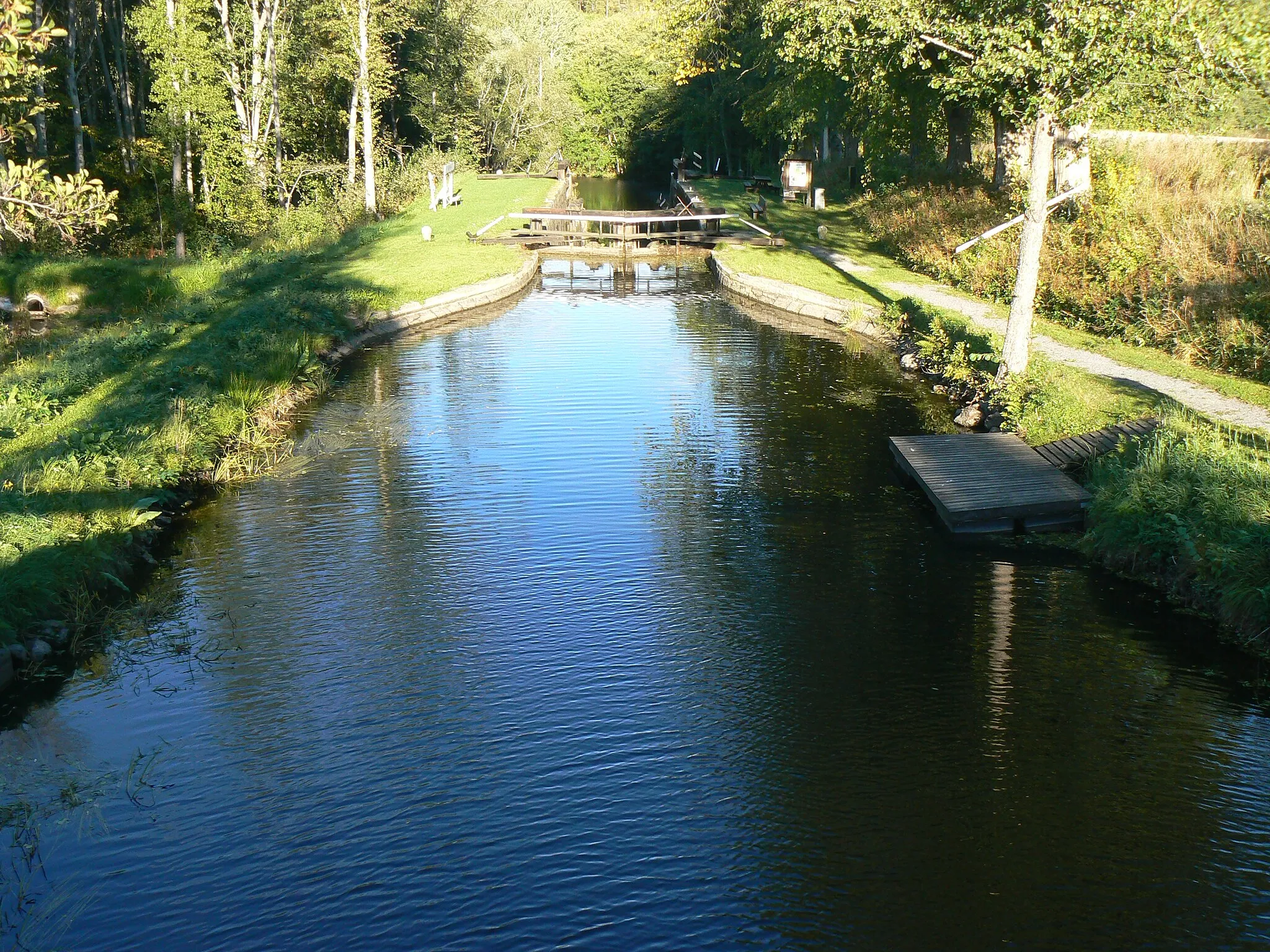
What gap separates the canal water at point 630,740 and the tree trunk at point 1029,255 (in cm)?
350

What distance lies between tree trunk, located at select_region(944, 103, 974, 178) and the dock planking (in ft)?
68.4

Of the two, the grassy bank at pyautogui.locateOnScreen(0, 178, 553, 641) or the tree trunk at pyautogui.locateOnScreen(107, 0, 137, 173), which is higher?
the tree trunk at pyautogui.locateOnScreen(107, 0, 137, 173)

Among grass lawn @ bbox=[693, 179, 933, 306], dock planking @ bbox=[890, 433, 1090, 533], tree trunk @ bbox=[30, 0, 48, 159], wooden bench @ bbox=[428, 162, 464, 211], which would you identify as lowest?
dock planking @ bbox=[890, 433, 1090, 533]

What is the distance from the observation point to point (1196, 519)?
11.2m

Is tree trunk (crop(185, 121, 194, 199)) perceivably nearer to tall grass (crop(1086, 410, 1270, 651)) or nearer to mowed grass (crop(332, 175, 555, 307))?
mowed grass (crop(332, 175, 555, 307))

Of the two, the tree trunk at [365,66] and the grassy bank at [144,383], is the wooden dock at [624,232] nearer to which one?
the grassy bank at [144,383]

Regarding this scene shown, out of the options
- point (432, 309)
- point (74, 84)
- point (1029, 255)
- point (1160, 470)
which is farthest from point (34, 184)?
point (74, 84)

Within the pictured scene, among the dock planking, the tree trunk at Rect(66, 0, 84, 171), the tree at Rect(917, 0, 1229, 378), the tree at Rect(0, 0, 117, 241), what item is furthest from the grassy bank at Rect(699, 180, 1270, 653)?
the tree trunk at Rect(66, 0, 84, 171)

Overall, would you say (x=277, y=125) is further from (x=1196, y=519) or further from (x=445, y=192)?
(x=1196, y=519)

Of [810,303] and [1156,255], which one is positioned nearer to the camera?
[1156,255]

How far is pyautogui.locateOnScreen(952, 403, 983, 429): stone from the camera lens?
17.3 m

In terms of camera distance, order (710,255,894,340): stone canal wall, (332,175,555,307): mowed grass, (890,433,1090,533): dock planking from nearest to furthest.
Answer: (890,433,1090,533): dock planking, (710,255,894,340): stone canal wall, (332,175,555,307): mowed grass

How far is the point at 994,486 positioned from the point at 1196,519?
106 inches

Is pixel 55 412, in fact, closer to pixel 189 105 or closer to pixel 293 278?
pixel 293 278
